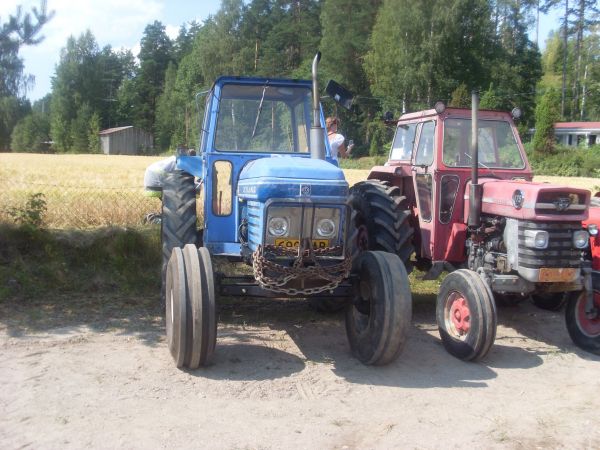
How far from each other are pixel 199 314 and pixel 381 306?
1374mm

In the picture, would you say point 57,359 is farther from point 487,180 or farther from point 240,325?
point 487,180

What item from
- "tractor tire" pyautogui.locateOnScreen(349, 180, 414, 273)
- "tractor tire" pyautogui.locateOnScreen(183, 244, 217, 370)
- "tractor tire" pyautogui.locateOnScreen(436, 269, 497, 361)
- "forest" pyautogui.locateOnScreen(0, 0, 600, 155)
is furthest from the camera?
"forest" pyautogui.locateOnScreen(0, 0, 600, 155)

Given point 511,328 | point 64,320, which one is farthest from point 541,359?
point 64,320

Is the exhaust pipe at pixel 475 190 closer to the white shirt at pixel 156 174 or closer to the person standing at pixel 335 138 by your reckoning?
the person standing at pixel 335 138

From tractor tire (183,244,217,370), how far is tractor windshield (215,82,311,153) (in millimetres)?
1733

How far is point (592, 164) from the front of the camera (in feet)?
117

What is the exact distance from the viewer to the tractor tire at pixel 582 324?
5.55 meters

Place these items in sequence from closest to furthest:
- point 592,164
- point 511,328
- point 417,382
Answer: point 417,382 < point 511,328 < point 592,164

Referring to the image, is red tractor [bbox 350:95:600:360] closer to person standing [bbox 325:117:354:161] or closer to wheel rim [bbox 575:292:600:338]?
wheel rim [bbox 575:292:600:338]

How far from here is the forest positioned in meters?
38.9

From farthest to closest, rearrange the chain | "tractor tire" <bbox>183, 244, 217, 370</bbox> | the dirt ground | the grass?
1. the grass
2. the chain
3. "tractor tire" <bbox>183, 244, 217, 370</bbox>
4. the dirt ground

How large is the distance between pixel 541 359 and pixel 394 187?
97.1 inches

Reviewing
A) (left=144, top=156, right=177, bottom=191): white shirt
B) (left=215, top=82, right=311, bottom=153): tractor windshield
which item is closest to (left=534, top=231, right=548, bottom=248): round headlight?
(left=215, top=82, right=311, bottom=153): tractor windshield

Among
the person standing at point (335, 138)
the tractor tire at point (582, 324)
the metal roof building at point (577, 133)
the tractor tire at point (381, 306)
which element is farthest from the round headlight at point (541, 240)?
the metal roof building at point (577, 133)
